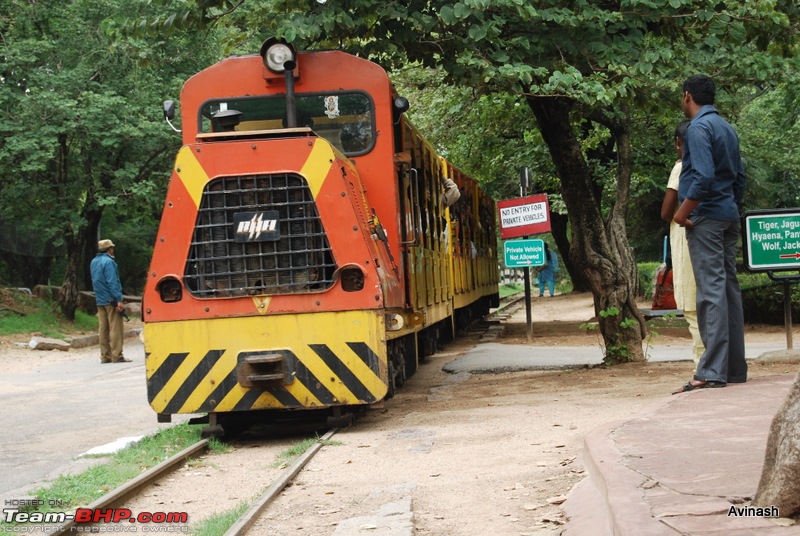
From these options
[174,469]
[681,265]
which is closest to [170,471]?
[174,469]

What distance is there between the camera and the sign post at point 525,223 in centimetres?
1819

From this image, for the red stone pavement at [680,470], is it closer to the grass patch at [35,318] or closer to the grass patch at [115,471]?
the grass patch at [115,471]

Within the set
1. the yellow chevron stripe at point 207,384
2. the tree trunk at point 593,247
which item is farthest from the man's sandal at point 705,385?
the tree trunk at point 593,247

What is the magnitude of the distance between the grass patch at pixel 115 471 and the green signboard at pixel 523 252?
9.95 m

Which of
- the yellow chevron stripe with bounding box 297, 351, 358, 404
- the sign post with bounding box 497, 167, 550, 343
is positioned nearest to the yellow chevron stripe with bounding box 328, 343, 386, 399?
the yellow chevron stripe with bounding box 297, 351, 358, 404

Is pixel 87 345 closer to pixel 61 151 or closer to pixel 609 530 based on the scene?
pixel 61 151

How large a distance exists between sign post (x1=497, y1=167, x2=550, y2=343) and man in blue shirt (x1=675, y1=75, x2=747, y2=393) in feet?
33.5

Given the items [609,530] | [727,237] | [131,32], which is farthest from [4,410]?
[609,530]

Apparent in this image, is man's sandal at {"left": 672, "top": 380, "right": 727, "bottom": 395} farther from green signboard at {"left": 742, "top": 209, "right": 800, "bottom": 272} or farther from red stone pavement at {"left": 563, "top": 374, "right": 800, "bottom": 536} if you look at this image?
green signboard at {"left": 742, "top": 209, "right": 800, "bottom": 272}

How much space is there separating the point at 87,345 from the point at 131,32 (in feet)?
48.7

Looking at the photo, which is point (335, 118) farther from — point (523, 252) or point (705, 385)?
point (523, 252)

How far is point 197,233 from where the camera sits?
29.8 feet

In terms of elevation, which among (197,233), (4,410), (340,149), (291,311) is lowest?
(4,410)

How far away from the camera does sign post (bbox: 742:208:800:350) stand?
1192 centimetres
